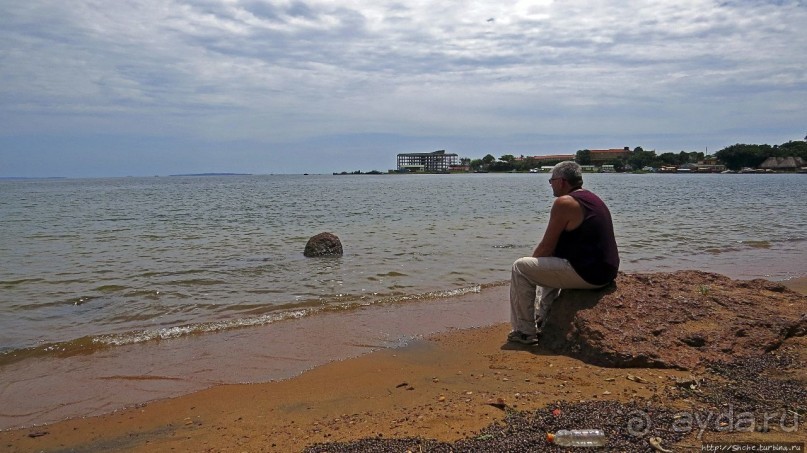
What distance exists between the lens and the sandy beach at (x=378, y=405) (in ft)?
13.5

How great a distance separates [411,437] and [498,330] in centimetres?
354

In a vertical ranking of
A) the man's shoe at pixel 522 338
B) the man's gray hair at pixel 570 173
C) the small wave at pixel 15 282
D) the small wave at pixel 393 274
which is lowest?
the small wave at pixel 393 274

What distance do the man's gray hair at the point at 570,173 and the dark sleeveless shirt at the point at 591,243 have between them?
16cm

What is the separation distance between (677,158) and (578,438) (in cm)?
17945

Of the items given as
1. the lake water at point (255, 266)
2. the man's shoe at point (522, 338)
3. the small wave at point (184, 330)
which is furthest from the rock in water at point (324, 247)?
the man's shoe at point (522, 338)

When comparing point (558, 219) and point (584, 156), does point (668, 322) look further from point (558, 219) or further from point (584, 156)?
point (584, 156)

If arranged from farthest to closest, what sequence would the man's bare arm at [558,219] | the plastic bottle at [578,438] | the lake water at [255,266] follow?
the lake water at [255,266], the man's bare arm at [558,219], the plastic bottle at [578,438]

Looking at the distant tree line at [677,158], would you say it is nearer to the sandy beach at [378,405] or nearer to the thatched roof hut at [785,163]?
the thatched roof hut at [785,163]

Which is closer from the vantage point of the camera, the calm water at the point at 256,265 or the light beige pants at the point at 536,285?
the light beige pants at the point at 536,285

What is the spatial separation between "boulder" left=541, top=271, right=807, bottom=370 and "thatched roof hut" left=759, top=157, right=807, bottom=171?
15039 centimetres

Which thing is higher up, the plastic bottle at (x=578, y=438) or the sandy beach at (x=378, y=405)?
the plastic bottle at (x=578, y=438)

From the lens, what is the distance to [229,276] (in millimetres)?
11570

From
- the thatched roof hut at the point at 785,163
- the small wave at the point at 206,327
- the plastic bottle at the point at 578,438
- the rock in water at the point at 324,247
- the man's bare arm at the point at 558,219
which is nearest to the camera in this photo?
the plastic bottle at the point at 578,438

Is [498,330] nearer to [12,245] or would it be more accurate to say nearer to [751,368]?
[751,368]
